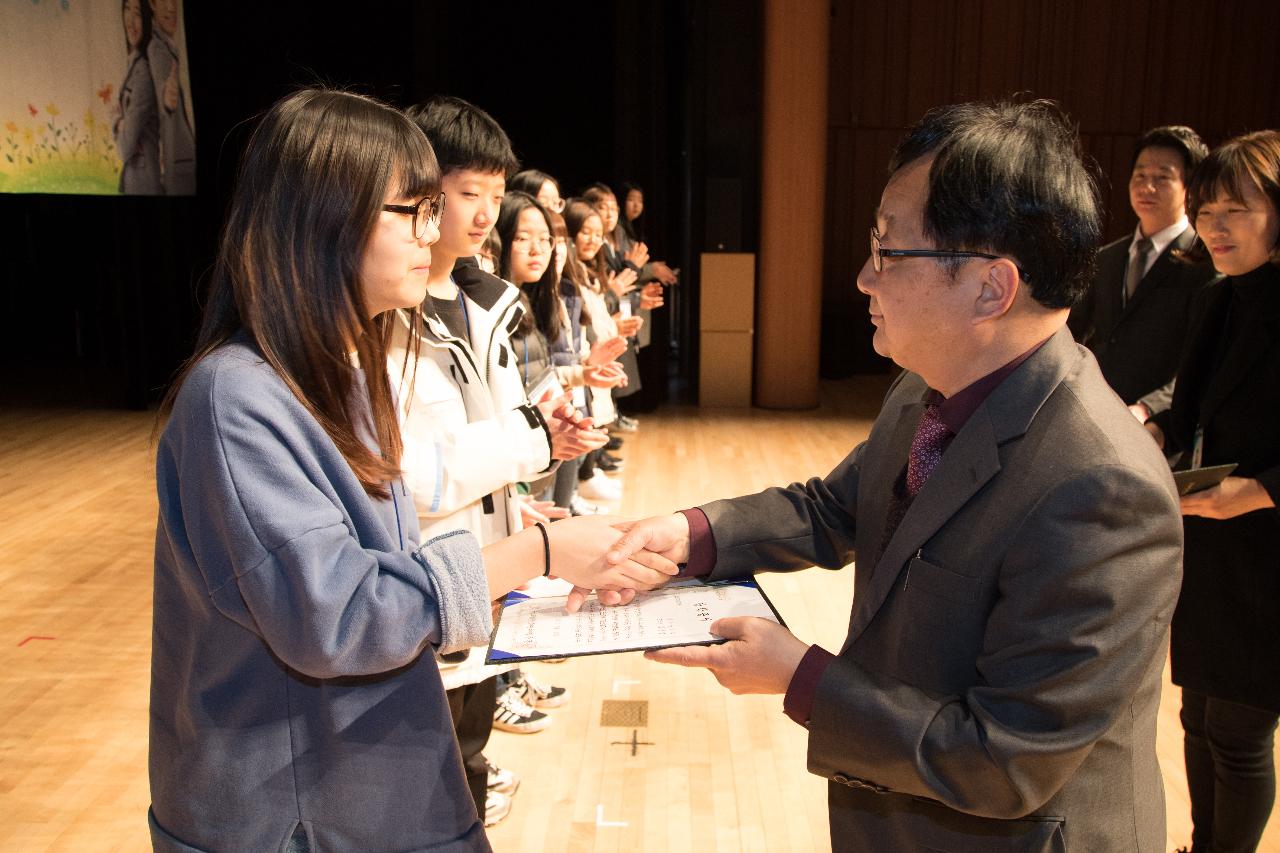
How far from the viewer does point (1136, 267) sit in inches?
126

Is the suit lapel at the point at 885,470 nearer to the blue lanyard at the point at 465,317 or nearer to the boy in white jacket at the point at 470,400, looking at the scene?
the boy in white jacket at the point at 470,400

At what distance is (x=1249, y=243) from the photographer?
2.10 metres

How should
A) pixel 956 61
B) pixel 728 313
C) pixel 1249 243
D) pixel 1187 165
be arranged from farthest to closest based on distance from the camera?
pixel 956 61 < pixel 728 313 < pixel 1187 165 < pixel 1249 243

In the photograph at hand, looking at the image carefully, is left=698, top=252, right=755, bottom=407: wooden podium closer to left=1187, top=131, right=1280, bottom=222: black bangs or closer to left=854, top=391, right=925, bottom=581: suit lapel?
left=1187, top=131, right=1280, bottom=222: black bangs

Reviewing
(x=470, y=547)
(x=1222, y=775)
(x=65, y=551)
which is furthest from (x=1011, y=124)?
(x=65, y=551)

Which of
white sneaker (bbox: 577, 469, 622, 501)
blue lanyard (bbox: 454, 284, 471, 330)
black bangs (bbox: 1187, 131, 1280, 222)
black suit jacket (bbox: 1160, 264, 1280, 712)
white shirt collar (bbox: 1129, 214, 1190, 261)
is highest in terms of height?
black bangs (bbox: 1187, 131, 1280, 222)

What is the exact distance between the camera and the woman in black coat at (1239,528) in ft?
6.67

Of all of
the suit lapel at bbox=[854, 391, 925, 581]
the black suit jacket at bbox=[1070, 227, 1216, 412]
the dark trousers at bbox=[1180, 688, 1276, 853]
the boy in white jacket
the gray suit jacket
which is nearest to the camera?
the gray suit jacket

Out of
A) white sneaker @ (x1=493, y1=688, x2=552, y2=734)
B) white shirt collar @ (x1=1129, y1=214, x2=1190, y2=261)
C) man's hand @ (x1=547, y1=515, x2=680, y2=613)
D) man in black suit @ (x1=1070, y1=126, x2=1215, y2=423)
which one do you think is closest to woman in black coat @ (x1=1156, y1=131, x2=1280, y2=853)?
man in black suit @ (x1=1070, y1=126, x2=1215, y2=423)

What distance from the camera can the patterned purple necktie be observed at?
4.07 feet

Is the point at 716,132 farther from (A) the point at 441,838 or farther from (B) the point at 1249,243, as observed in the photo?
(A) the point at 441,838

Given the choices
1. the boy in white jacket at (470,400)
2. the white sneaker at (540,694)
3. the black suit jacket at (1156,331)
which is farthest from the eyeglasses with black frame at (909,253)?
the white sneaker at (540,694)

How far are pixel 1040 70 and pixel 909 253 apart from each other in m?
10.8

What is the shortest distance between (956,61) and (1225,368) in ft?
31.0
